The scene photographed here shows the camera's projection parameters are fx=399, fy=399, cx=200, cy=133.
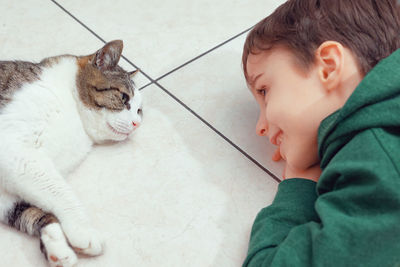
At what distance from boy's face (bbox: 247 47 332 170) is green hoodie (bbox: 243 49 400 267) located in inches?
1.9

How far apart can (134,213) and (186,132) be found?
30 centimetres

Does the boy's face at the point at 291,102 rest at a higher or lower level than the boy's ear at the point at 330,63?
lower

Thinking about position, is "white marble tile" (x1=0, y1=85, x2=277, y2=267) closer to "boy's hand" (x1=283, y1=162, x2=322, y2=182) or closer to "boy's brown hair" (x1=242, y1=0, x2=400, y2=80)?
"boy's hand" (x1=283, y1=162, x2=322, y2=182)

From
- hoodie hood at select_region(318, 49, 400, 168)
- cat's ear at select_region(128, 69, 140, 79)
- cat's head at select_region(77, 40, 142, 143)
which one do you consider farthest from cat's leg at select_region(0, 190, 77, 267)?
hoodie hood at select_region(318, 49, 400, 168)

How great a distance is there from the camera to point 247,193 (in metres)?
1.02

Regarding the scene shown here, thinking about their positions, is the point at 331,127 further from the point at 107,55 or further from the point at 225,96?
the point at 107,55

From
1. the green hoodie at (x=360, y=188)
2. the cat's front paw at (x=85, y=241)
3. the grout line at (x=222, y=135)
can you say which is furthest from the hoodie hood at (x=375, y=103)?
the cat's front paw at (x=85, y=241)

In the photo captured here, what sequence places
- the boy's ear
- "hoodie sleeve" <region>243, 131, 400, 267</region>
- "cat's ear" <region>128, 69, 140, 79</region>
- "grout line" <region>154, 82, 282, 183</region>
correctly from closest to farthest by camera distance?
"hoodie sleeve" <region>243, 131, 400, 267</region> → the boy's ear → "grout line" <region>154, 82, 282, 183</region> → "cat's ear" <region>128, 69, 140, 79</region>

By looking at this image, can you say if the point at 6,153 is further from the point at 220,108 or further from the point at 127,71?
the point at 220,108

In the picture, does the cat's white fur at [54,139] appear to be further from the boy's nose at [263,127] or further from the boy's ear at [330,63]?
the boy's ear at [330,63]

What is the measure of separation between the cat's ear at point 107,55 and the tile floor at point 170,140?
0.48 ft

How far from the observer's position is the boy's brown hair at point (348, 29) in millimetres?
810

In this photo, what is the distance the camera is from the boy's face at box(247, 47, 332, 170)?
83 cm

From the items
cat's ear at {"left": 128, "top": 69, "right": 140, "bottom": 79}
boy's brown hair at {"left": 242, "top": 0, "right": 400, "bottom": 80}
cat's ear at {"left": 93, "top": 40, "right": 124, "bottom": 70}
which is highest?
boy's brown hair at {"left": 242, "top": 0, "right": 400, "bottom": 80}
